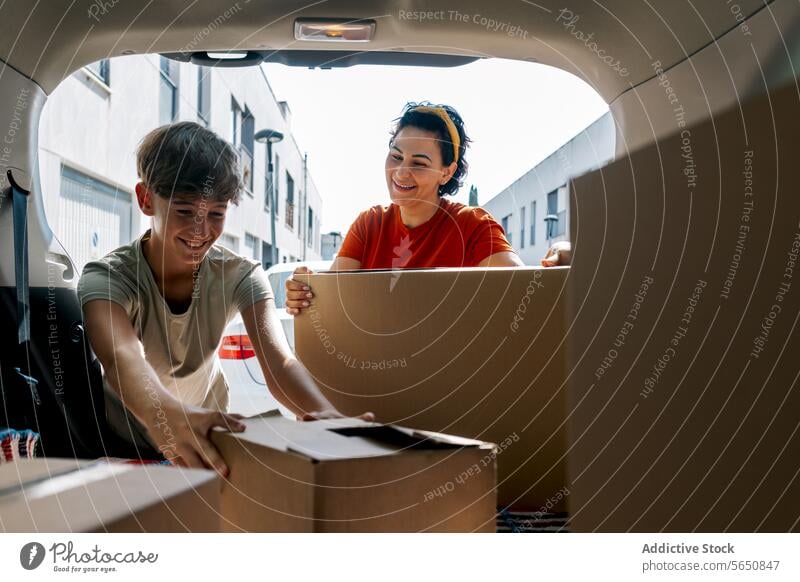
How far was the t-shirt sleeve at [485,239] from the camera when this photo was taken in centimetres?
125

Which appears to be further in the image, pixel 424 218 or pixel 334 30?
pixel 424 218

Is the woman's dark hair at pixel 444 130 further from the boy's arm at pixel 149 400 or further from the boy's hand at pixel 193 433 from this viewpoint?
the boy's hand at pixel 193 433

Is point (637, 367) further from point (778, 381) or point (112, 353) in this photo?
point (112, 353)

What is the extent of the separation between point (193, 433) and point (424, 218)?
710 mm

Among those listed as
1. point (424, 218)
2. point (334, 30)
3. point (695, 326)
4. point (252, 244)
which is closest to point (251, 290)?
point (424, 218)

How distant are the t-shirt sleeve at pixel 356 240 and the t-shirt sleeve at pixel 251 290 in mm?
258

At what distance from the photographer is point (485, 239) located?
1.26 m

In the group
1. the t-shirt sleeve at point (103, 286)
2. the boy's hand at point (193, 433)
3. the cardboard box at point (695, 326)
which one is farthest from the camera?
the t-shirt sleeve at point (103, 286)

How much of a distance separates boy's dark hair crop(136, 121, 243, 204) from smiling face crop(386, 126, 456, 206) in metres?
0.32

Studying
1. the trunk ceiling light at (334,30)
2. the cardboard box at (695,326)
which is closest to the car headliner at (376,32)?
the trunk ceiling light at (334,30)

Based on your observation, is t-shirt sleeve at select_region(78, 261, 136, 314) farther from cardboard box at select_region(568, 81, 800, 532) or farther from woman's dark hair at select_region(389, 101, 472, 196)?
cardboard box at select_region(568, 81, 800, 532)

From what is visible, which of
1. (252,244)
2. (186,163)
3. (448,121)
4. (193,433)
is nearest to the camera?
(193,433)

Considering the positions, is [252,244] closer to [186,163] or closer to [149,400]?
[186,163]
